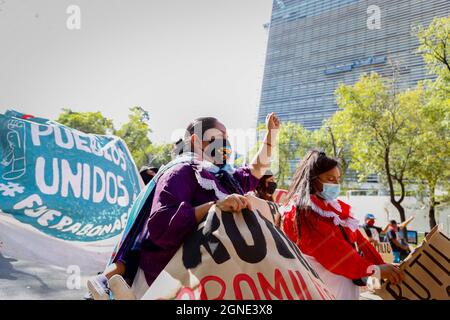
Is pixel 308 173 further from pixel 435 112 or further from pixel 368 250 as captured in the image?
pixel 435 112

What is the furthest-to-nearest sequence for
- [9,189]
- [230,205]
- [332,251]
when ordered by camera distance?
1. [9,189]
2. [332,251]
3. [230,205]

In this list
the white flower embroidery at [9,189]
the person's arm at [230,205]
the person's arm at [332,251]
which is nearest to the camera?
the person's arm at [230,205]

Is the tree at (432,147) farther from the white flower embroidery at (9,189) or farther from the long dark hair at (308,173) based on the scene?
the white flower embroidery at (9,189)

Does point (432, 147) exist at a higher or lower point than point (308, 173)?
higher

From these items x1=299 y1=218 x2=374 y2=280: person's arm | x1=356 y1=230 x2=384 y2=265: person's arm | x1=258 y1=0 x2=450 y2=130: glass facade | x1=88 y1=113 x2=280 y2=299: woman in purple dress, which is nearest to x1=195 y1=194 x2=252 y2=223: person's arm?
x1=88 y1=113 x2=280 y2=299: woman in purple dress

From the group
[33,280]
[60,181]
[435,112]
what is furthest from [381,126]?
[33,280]

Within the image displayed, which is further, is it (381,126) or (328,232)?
(381,126)

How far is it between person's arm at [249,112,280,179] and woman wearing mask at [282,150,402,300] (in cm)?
70

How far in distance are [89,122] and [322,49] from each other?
41278 mm

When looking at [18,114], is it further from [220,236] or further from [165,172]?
[220,236]

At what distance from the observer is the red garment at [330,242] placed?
221cm

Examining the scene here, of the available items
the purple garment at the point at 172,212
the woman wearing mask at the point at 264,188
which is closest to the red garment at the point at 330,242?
the purple garment at the point at 172,212

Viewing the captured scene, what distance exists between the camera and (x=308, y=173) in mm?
2598

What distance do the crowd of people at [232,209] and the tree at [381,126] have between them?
1501 cm
